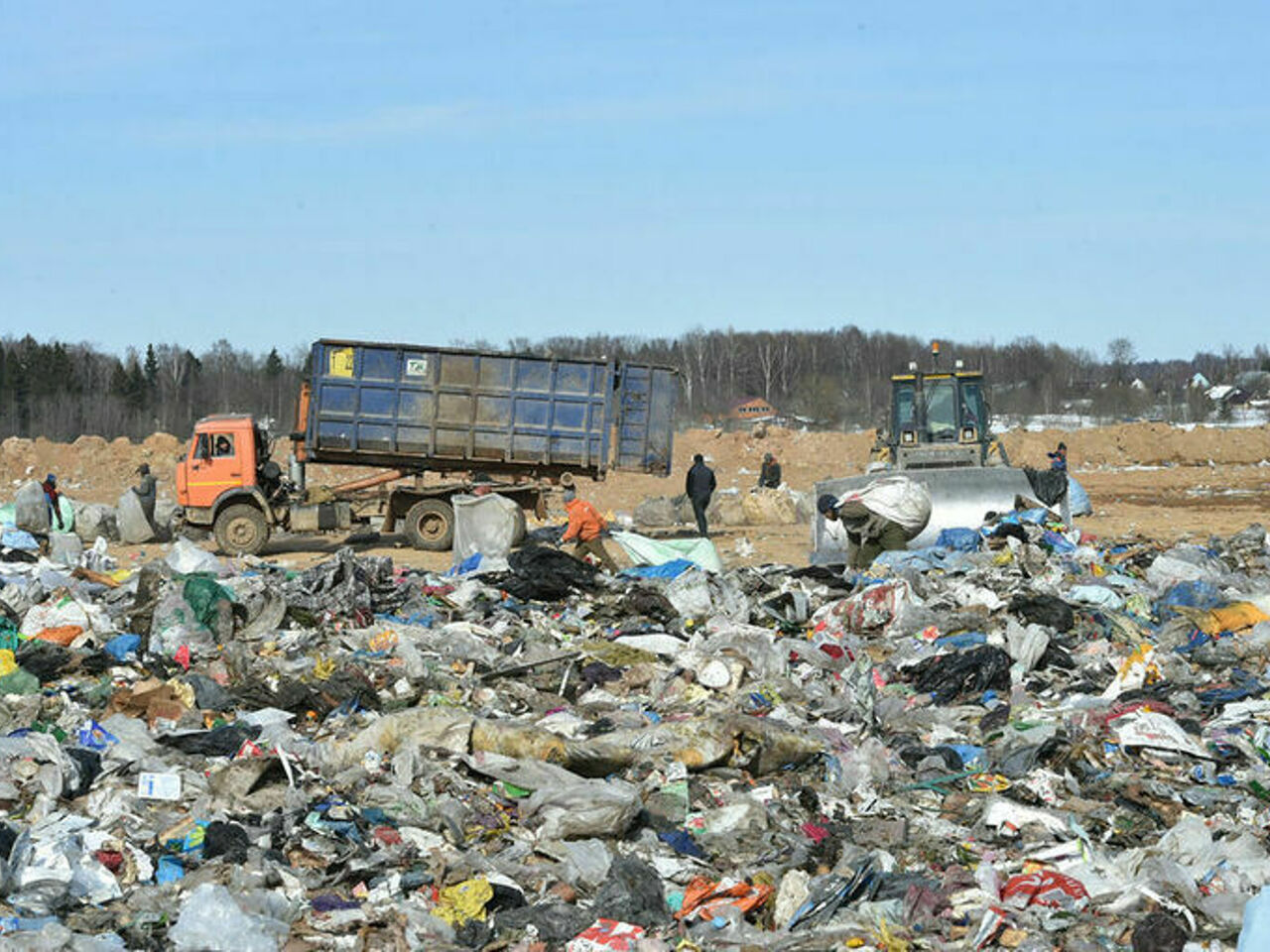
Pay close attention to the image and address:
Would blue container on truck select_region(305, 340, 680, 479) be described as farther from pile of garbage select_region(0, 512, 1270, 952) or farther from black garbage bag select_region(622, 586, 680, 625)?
black garbage bag select_region(622, 586, 680, 625)

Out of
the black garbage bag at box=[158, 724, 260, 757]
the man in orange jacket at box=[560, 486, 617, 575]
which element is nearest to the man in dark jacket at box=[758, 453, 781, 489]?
the man in orange jacket at box=[560, 486, 617, 575]

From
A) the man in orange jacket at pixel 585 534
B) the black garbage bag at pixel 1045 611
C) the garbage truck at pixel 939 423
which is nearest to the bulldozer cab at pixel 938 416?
the garbage truck at pixel 939 423

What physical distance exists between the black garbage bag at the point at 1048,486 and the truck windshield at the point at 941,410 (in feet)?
6.13

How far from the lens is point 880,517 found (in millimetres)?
13461

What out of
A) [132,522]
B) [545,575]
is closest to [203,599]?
[545,575]

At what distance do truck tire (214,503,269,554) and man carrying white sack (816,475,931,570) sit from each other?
7251 millimetres

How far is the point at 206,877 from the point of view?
593 centimetres

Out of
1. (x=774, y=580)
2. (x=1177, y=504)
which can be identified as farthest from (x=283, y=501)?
(x=1177, y=504)

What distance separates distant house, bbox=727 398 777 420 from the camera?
57.0m

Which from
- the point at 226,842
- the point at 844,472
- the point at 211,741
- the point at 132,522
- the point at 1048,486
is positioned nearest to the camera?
the point at 226,842

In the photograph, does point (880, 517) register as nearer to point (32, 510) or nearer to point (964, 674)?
point (964, 674)

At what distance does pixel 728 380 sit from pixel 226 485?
173 ft

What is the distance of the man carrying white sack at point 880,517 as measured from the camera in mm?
13461

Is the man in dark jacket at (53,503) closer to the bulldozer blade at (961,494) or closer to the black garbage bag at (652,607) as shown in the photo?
the bulldozer blade at (961,494)
